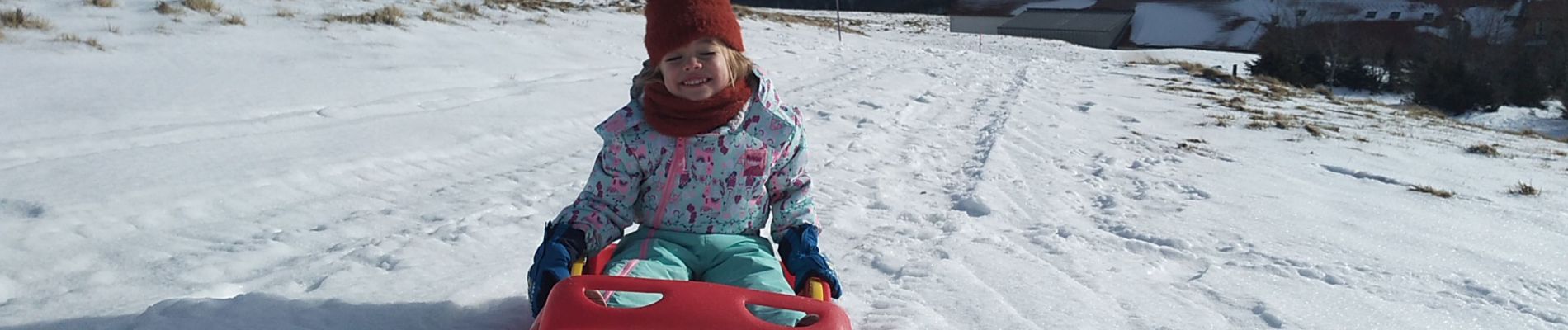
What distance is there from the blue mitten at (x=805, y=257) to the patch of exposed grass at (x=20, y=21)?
233 inches

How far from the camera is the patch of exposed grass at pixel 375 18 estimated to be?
8.12 m

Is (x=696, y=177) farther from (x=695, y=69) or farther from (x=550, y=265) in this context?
(x=550, y=265)

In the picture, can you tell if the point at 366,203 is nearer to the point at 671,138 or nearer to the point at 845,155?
the point at 671,138

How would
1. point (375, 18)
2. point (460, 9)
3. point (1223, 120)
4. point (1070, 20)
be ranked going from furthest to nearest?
point (1070, 20)
point (460, 9)
point (375, 18)
point (1223, 120)

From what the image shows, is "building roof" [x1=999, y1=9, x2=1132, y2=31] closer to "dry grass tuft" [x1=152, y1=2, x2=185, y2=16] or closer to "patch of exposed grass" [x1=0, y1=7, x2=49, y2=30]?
"dry grass tuft" [x1=152, y1=2, x2=185, y2=16]

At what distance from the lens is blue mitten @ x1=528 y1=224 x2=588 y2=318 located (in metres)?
→ 1.96

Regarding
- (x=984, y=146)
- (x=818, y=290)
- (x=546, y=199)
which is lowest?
(x=984, y=146)

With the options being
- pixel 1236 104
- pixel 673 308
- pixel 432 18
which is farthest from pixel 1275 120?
pixel 673 308

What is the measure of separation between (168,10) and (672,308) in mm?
7099

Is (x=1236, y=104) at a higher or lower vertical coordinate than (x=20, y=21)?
lower

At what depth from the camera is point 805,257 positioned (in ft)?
6.96

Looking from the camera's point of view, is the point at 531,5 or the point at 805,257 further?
the point at 531,5

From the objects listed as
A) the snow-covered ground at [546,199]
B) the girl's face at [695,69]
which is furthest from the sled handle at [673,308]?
the snow-covered ground at [546,199]

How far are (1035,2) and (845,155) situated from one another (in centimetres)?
4131
